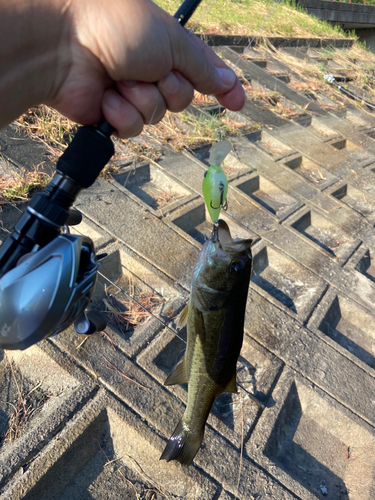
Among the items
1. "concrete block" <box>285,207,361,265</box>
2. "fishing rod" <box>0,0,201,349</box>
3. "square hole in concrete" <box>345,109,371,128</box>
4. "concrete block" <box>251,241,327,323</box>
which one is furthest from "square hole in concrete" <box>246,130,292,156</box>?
"fishing rod" <box>0,0,201,349</box>

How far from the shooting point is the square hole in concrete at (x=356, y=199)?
6.03m

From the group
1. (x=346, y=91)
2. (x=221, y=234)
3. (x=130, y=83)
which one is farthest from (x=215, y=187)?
(x=346, y=91)

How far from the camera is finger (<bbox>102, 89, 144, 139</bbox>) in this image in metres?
1.88

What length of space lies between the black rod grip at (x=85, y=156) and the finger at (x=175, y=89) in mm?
517

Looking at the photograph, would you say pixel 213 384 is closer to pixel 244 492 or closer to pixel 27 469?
pixel 244 492

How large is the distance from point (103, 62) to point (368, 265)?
182 inches

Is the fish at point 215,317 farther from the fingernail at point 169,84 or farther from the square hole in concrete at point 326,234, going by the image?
the square hole in concrete at point 326,234

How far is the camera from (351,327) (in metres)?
4.27

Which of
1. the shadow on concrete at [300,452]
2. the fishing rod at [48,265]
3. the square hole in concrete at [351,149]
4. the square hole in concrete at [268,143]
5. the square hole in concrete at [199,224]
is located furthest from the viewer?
the square hole in concrete at [351,149]

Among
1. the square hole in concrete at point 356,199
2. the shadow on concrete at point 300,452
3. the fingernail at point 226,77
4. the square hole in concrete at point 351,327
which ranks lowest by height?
the shadow on concrete at point 300,452

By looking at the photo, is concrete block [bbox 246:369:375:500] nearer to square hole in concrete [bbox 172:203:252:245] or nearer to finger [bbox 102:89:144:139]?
square hole in concrete [bbox 172:203:252:245]

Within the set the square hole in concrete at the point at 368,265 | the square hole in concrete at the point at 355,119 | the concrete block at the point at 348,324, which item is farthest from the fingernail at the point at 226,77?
the square hole in concrete at the point at 355,119

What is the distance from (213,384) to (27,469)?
122 cm

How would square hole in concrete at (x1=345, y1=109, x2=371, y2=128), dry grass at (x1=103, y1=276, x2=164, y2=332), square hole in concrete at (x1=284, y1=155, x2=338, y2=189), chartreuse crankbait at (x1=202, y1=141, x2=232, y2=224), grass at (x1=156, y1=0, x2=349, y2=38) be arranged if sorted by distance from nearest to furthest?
chartreuse crankbait at (x1=202, y1=141, x2=232, y2=224)
dry grass at (x1=103, y1=276, x2=164, y2=332)
square hole in concrete at (x1=284, y1=155, x2=338, y2=189)
square hole in concrete at (x1=345, y1=109, x2=371, y2=128)
grass at (x1=156, y1=0, x2=349, y2=38)
